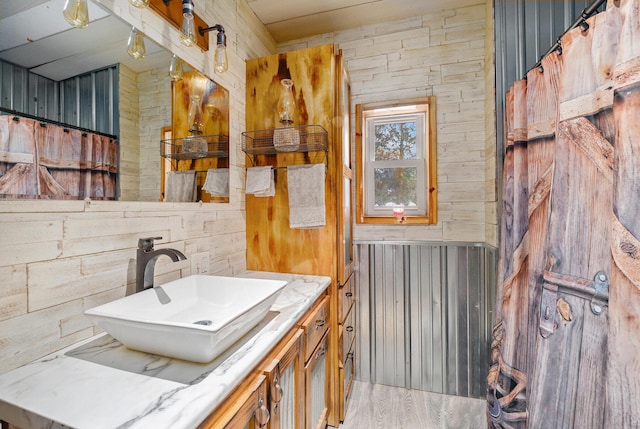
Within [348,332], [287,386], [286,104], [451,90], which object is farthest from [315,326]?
[451,90]

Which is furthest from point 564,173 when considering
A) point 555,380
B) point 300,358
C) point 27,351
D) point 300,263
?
point 27,351

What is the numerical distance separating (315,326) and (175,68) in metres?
1.32

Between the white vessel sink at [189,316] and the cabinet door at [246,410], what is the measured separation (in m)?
0.12

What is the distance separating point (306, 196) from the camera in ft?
5.31

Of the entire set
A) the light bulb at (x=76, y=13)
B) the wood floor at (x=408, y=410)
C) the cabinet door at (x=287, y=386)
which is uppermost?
the light bulb at (x=76, y=13)

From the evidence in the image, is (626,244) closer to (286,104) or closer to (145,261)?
(145,261)

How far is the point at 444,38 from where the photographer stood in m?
1.97

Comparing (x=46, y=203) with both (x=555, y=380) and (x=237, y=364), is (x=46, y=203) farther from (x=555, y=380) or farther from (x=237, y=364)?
(x=555, y=380)

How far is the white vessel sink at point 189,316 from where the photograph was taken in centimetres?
66

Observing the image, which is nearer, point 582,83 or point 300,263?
point 582,83

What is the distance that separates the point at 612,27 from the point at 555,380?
1.12 metres

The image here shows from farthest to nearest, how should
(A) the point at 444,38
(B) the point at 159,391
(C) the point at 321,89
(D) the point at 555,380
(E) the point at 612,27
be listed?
(A) the point at 444,38
(C) the point at 321,89
(D) the point at 555,380
(E) the point at 612,27
(B) the point at 159,391

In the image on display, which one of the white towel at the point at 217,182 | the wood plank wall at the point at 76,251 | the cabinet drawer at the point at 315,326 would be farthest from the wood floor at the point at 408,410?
the white towel at the point at 217,182

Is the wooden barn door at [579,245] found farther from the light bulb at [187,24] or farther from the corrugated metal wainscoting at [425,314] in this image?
the light bulb at [187,24]
